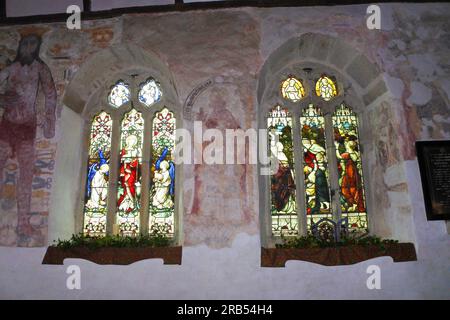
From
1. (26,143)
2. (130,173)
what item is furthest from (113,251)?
(26,143)

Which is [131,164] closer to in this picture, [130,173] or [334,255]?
[130,173]

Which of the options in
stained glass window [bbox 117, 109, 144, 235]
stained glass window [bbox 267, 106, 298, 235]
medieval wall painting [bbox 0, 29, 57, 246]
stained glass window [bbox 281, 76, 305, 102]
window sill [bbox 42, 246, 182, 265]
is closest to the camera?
window sill [bbox 42, 246, 182, 265]

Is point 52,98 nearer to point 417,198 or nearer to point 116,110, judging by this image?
point 116,110

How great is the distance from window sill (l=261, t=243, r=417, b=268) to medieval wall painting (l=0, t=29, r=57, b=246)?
2.88 metres

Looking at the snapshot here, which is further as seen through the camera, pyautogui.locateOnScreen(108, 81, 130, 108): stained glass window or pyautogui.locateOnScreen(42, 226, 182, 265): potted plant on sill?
pyautogui.locateOnScreen(108, 81, 130, 108): stained glass window

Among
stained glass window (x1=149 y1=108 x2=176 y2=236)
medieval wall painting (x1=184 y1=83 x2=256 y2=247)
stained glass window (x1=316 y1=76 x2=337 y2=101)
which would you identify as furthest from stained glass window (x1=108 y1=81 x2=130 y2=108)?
stained glass window (x1=316 y1=76 x2=337 y2=101)

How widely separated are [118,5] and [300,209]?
393cm

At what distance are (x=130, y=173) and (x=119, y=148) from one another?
17.3 inches

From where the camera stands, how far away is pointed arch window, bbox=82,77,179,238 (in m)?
5.23

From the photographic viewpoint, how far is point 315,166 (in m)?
5.38

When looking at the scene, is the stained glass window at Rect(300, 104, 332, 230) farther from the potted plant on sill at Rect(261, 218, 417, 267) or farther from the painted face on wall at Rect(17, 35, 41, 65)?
the painted face on wall at Rect(17, 35, 41, 65)

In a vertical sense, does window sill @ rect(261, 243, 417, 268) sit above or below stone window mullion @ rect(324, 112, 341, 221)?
below

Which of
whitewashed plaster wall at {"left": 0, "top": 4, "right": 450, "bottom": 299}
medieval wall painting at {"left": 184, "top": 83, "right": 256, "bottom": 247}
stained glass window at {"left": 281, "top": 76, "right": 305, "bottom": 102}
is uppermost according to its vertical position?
stained glass window at {"left": 281, "top": 76, "right": 305, "bottom": 102}

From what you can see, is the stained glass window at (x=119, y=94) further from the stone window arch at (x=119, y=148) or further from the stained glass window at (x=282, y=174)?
the stained glass window at (x=282, y=174)
